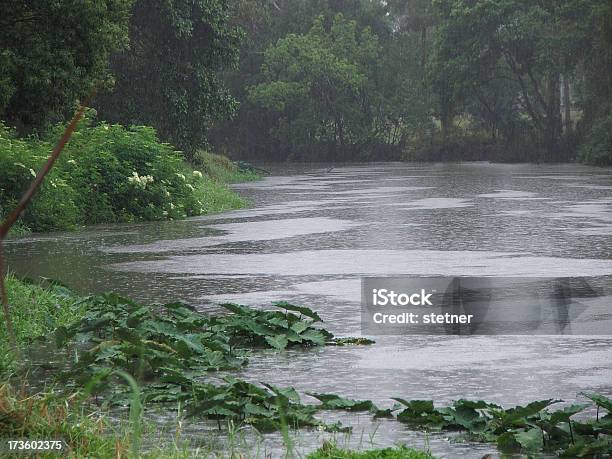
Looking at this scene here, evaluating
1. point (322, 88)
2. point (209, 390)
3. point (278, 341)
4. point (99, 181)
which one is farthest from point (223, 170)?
point (209, 390)

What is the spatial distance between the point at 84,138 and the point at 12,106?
96.2 inches

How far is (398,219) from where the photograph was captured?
73.6ft

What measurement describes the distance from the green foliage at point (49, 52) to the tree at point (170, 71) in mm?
13691

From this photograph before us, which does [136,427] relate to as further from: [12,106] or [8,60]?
[12,106]

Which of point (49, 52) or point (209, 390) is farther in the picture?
point (49, 52)

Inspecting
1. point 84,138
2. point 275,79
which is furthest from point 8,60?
point 275,79

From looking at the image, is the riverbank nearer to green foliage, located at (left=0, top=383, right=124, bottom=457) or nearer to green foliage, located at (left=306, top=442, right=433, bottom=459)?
green foliage, located at (left=0, top=383, right=124, bottom=457)

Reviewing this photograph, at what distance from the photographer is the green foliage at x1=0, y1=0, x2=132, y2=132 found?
20.5 meters

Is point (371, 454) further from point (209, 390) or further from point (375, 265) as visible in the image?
point (375, 265)

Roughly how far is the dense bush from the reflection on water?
3.12 ft

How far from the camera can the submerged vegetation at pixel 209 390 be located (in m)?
5.59

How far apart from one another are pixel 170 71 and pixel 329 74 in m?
41.3

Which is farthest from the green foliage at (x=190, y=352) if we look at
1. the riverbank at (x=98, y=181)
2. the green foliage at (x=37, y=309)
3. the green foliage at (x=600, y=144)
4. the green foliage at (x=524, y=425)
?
the green foliage at (x=600, y=144)

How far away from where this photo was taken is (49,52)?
67.6 ft
